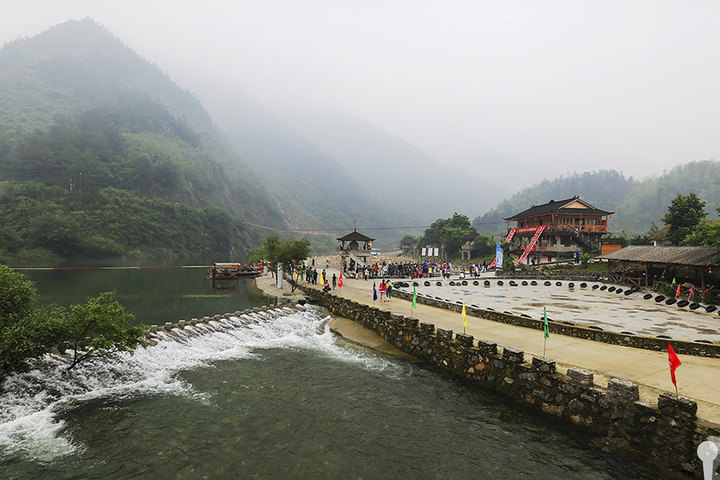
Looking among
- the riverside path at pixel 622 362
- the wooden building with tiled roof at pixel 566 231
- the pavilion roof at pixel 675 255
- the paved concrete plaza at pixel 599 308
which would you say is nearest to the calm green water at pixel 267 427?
the riverside path at pixel 622 362

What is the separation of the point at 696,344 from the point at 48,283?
2418 inches

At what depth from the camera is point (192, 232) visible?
118m

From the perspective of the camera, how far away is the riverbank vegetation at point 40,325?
12.1 m

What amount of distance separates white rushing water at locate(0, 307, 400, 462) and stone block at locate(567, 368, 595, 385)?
25.9ft

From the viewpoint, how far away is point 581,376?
38.3ft

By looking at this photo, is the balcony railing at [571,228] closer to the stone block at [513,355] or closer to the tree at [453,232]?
the tree at [453,232]

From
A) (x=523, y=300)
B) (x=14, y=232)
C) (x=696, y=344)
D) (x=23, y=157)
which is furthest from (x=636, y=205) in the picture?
(x=23, y=157)

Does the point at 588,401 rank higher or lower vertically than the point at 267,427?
higher

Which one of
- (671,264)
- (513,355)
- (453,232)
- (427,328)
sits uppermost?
(453,232)

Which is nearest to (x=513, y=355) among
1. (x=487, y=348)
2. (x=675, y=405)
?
(x=487, y=348)

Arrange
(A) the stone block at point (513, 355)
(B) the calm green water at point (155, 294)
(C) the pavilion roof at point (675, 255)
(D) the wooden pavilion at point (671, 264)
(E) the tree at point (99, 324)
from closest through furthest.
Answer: (E) the tree at point (99, 324)
(A) the stone block at point (513, 355)
(C) the pavilion roof at point (675, 255)
(D) the wooden pavilion at point (671, 264)
(B) the calm green water at point (155, 294)

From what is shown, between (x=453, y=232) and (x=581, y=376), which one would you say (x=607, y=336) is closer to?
(x=581, y=376)

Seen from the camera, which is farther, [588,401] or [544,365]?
[544,365]

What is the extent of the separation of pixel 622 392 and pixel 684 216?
51941mm
